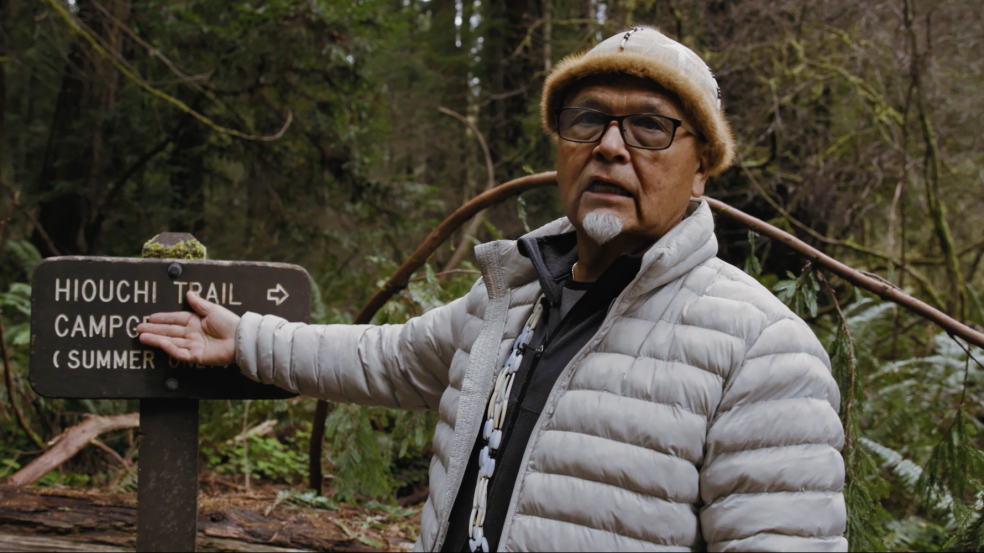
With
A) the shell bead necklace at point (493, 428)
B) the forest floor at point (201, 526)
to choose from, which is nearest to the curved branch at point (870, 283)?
the shell bead necklace at point (493, 428)

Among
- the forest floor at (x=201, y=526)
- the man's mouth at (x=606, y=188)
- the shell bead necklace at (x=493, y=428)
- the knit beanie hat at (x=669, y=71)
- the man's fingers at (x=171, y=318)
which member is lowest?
the forest floor at (x=201, y=526)

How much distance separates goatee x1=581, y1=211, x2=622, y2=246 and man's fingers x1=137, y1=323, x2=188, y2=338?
1.42 metres

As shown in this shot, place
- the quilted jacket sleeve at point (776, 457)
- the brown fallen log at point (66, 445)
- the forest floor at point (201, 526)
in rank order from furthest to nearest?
the brown fallen log at point (66, 445)
the forest floor at point (201, 526)
the quilted jacket sleeve at point (776, 457)

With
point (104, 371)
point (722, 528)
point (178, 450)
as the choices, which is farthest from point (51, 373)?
point (722, 528)

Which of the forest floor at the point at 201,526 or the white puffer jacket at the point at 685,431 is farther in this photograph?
the forest floor at the point at 201,526

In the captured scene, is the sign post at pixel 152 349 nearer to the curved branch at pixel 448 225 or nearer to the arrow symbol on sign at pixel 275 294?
the arrow symbol on sign at pixel 275 294

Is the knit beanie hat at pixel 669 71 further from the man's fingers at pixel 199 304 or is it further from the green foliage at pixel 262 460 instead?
the green foliage at pixel 262 460

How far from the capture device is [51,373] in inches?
90.9

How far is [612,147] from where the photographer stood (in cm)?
174

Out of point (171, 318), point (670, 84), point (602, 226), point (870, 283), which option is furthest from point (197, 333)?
point (870, 283)

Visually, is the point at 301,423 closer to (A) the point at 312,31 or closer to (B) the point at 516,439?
(A) the point at 312,31

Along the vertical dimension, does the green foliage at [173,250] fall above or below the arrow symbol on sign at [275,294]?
above

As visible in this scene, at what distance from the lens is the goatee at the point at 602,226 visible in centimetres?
173

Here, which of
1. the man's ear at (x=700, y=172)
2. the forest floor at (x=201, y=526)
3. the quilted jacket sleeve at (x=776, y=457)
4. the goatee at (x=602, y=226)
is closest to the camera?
the quilted jacket sleeve at (x=776, y=457)
